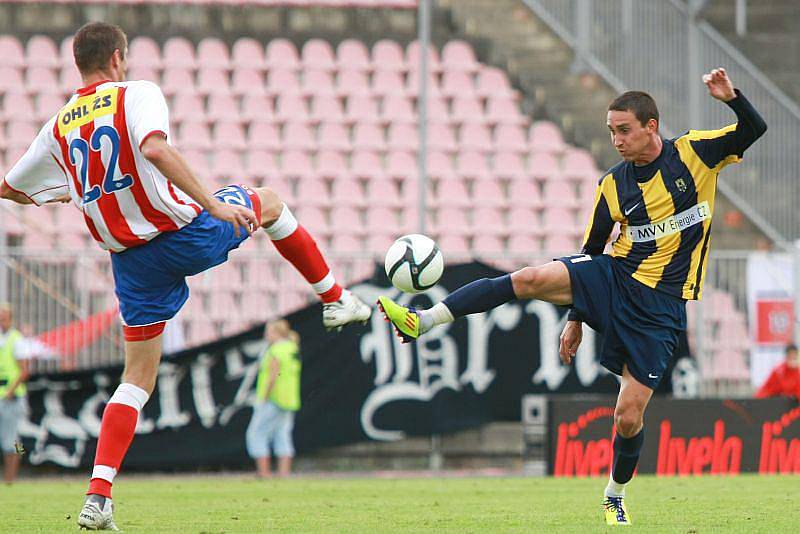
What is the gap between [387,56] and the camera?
19.9 meters

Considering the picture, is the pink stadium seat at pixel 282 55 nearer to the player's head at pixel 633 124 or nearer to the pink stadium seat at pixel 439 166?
the pink stadium seat at pixel 439 166

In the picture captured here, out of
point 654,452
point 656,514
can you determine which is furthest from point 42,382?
point 656,514

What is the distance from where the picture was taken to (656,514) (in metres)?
7.77

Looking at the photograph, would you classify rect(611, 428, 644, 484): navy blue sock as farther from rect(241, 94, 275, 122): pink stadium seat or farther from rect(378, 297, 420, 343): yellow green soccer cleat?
rect(241, 94, 275, 122): pink stadium seat

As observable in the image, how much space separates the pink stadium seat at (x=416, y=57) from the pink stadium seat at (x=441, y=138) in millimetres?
1192

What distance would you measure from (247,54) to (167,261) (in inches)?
533

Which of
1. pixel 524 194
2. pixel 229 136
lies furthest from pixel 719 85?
pixel 229 136

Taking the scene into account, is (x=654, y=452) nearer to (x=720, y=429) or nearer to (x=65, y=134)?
(x=720, y=429)

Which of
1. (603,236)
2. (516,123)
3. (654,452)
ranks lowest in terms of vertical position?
(654,452)

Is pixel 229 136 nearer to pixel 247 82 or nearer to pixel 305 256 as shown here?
pixel 247 82

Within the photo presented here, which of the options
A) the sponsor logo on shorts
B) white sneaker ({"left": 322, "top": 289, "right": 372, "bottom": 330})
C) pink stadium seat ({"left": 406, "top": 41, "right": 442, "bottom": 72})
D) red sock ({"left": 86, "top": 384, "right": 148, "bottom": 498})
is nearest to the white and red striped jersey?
red sock ({"left": 86, "top": 384, "right": 148, "bottom": 498})

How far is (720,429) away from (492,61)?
837 cm

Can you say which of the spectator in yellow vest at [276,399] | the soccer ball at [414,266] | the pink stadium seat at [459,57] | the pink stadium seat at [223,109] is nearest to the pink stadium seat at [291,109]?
the pink stadium seat at [223,109]

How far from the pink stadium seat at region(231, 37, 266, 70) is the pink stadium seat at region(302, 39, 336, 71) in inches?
25.2
